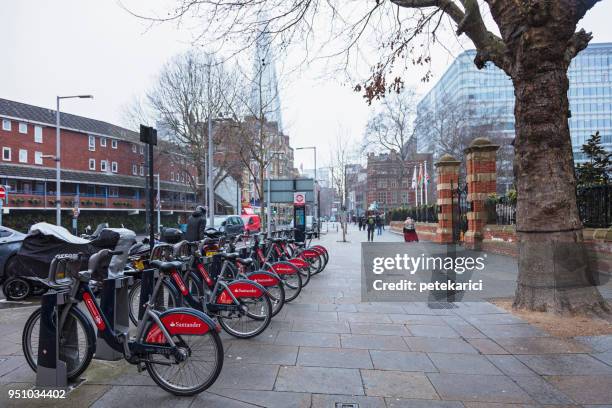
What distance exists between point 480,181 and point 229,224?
19.1 metres

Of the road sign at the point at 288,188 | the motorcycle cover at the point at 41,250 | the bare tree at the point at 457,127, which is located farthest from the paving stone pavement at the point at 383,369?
the bare tree at the point at 457,127

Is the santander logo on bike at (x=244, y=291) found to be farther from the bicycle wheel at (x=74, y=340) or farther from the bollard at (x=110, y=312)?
the bicycle wheel at (x=74, y=340)

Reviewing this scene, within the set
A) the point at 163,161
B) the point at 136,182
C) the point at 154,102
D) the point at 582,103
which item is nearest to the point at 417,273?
the point at 154,102

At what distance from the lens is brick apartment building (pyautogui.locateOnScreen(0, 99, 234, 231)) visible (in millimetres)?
41969

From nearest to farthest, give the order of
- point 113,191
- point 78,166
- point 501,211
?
1. point 501,211
2. point 78,166
3. point 113,191

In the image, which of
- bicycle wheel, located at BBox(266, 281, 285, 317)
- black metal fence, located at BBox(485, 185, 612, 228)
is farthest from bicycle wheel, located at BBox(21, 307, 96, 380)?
black metal fence, located at BBox(485, 185, 612, 228)

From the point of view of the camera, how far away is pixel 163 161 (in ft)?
144

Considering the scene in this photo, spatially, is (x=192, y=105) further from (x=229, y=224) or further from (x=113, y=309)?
(x=113, y=309)

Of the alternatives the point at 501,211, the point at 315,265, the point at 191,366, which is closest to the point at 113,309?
the point at 191,366

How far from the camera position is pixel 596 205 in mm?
10227

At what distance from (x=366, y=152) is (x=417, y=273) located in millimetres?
43058

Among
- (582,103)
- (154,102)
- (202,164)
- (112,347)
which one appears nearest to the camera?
(112,347)

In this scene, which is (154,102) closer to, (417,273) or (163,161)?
(163,161)

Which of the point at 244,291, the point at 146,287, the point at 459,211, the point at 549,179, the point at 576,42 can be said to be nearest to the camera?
the point at 146,287
